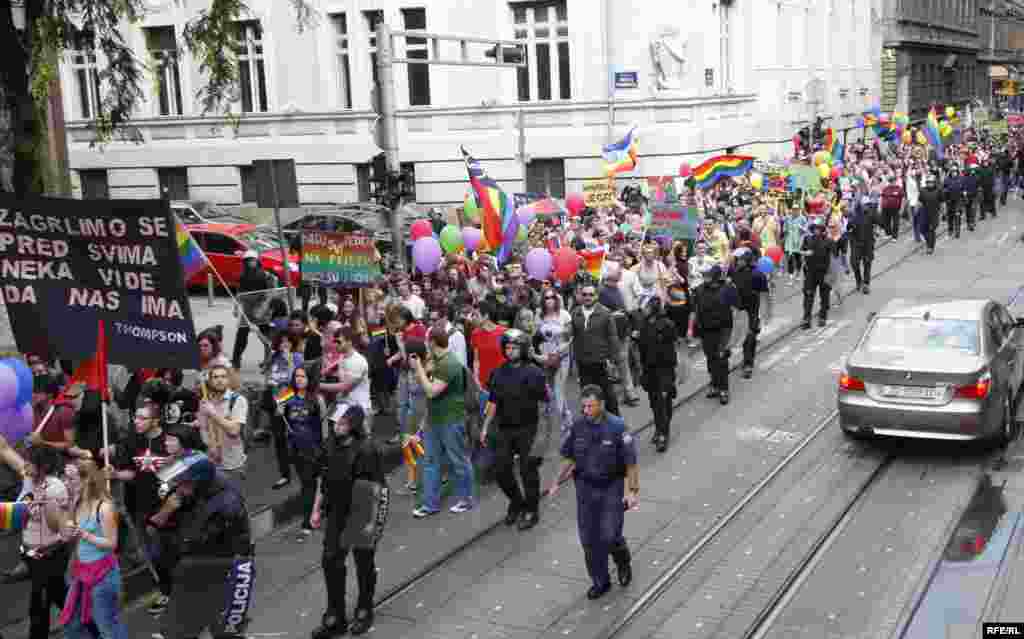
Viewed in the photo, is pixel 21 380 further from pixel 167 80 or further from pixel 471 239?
pixel 167 80

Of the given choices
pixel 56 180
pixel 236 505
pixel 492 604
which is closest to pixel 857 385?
pixel 492 604

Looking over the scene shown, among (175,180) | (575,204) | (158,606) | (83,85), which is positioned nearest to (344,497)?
(158,606)

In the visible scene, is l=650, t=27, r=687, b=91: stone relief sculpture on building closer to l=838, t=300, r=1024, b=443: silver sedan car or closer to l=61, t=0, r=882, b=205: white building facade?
l=61, t=0, r=882, b=205: white building facade

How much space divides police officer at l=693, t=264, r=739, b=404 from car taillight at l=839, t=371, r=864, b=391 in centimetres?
210

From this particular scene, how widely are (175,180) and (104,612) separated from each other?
104 ft

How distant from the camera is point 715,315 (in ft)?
43.6

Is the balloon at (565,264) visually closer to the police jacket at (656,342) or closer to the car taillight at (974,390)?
the police jacket at (656,342)

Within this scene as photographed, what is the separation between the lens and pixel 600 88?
1240 inches

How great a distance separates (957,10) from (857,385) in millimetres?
72214

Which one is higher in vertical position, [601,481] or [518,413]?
[518,413]

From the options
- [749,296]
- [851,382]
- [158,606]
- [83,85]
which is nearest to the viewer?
[158,606]

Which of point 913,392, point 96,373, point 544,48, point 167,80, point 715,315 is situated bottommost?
point 913,392

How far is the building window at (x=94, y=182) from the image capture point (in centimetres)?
3859

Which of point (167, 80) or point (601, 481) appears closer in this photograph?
point (601, 481)
